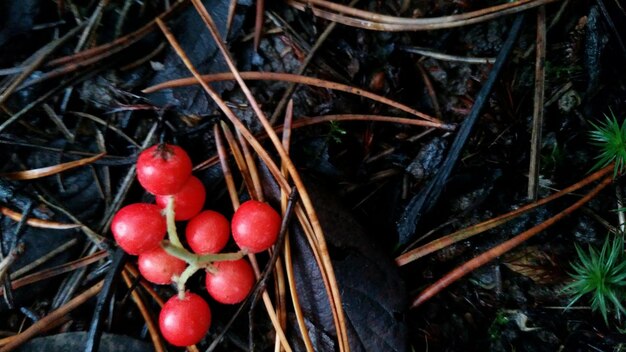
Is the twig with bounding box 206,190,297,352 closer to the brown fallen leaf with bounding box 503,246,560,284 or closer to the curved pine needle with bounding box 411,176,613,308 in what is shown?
the curved pine needle with bounding box 411,176,613,308

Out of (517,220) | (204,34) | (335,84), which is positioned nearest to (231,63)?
(204,34)

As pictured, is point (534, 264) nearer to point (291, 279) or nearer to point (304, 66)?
point (291, 279)

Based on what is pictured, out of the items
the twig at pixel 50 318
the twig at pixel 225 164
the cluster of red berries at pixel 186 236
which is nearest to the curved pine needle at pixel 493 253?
the cluster of red berries at pixel 186 236

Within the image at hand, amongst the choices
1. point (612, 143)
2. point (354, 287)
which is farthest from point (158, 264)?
point (612, 143)

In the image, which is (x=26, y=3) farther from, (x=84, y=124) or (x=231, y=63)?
(x=231, y=63)

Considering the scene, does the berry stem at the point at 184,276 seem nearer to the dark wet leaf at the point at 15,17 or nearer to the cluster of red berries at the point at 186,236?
the cluster of red berries at the point at 186,236

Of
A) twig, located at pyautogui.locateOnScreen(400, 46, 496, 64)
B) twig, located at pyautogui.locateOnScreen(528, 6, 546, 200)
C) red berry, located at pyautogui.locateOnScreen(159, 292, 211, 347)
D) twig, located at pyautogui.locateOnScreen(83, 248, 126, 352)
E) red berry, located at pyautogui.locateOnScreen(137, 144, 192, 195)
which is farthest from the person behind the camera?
twig, located at pyautogui.locateOnScreen(400, 46, 496, 64)

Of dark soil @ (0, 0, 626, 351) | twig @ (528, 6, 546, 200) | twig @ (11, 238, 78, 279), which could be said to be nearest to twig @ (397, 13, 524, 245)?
dark soil @ (0, 0, 626, 351)
